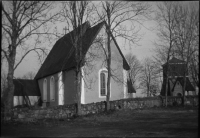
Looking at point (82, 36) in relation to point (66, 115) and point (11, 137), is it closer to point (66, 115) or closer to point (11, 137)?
point (66, 115)

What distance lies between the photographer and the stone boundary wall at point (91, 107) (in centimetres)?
1372

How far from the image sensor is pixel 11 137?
9.05 meters

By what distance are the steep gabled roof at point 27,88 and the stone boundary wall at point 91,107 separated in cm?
1822

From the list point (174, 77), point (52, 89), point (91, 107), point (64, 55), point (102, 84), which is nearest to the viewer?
point (174, 77)

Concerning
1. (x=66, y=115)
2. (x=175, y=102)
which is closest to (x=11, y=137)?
(x=66, y=115)

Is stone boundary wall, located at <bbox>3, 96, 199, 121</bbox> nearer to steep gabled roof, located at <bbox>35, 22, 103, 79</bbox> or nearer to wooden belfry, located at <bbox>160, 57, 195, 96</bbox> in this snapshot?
wooden belfry, located at <bbox>160, 57, 195, 96</bbox>

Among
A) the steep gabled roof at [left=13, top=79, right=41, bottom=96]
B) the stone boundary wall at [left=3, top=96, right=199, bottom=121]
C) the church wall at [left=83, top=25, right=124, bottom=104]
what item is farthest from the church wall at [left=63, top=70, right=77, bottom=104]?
the steep gabled roof at [left=13, top=79, right=41, bottom=96]

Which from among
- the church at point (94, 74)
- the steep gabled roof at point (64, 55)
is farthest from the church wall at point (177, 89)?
the steep gabled roof at point (64, 55)

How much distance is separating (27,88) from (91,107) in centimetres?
1984

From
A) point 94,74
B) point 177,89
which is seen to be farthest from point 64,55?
point 177,89

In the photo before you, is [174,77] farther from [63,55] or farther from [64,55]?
[63,55]

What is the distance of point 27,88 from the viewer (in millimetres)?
34844

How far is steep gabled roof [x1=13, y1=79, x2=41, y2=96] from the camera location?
110 feet

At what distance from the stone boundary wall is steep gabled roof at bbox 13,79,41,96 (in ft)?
59.8
